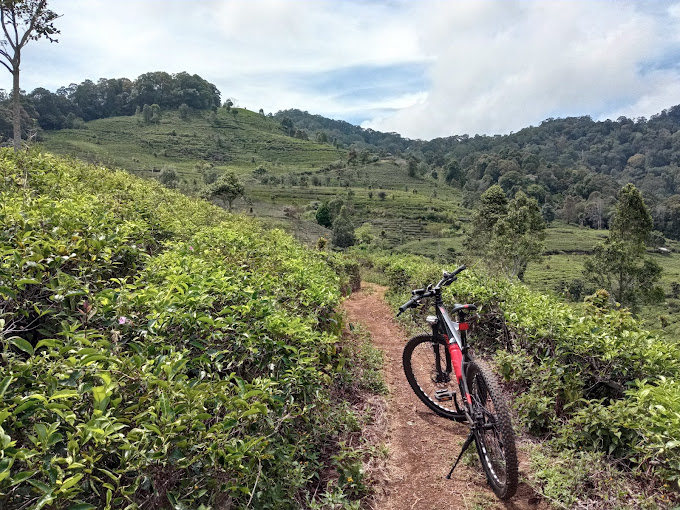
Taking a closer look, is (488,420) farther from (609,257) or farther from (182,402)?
(609,257)

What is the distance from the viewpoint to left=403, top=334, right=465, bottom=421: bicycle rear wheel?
4047 mm

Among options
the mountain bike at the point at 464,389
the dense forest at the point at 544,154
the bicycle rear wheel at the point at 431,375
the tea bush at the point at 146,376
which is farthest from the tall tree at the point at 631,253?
the dense forest at the point at 544,154

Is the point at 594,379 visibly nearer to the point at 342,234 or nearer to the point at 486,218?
the point at 486,218

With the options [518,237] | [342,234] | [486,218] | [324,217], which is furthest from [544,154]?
[518,237]

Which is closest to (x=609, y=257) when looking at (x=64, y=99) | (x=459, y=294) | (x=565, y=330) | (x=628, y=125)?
(x=459, y=294)

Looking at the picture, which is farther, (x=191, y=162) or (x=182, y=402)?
(x=191, y=162)

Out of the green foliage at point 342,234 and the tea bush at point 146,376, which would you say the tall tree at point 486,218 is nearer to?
the green foliage at point 342,234

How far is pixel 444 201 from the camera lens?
78.8m

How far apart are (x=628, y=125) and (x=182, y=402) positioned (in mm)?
191314

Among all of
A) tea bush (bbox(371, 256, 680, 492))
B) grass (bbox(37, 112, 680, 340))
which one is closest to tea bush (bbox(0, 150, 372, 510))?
tea bush (bbox(371, 256, 680, 492))

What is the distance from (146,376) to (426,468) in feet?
8.11

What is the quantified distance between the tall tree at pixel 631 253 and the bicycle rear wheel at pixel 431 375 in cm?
2328

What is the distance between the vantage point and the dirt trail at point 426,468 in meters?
2.85

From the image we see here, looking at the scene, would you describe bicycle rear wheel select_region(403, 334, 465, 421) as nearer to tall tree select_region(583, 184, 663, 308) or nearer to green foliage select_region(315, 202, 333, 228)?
tall tree select_region(583, 184, 663, 308)
